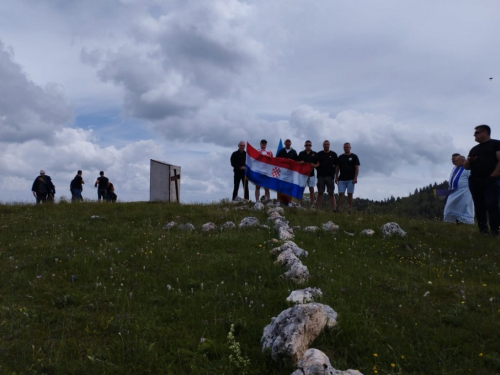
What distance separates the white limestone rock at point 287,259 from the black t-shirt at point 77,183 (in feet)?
59.5

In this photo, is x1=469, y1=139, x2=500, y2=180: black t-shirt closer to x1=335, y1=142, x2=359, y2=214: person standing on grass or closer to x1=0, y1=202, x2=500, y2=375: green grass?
x1=0, y1=202, x2=500, y2=375: green grass

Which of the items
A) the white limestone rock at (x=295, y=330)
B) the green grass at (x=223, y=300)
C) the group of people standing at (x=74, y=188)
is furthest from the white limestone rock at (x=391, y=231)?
the group of people standing at (x=74, y=188)

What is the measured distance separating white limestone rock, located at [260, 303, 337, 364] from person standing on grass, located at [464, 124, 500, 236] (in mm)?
9155

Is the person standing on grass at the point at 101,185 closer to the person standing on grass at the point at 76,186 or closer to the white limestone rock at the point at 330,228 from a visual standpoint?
the person standing on grass at the point at 76,186

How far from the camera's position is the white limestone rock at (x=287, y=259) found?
8315 millimetres

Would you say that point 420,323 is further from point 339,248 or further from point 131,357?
point 339,248

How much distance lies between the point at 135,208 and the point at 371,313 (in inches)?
531

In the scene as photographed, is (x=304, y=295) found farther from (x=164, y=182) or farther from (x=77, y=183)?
(x=77, y=183)

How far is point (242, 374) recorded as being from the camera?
4.78 meters

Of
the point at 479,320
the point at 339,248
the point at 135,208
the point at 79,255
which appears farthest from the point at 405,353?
the point at 135,208

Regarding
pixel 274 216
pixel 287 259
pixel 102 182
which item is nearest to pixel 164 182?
pixel 102 182

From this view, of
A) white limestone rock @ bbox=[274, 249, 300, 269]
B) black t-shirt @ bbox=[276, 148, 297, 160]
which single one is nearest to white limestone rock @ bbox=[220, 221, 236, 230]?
white limestone rock @ bbox=[274, 249, 300, 269]

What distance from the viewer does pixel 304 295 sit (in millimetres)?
6590

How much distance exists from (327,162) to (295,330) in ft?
45.3
